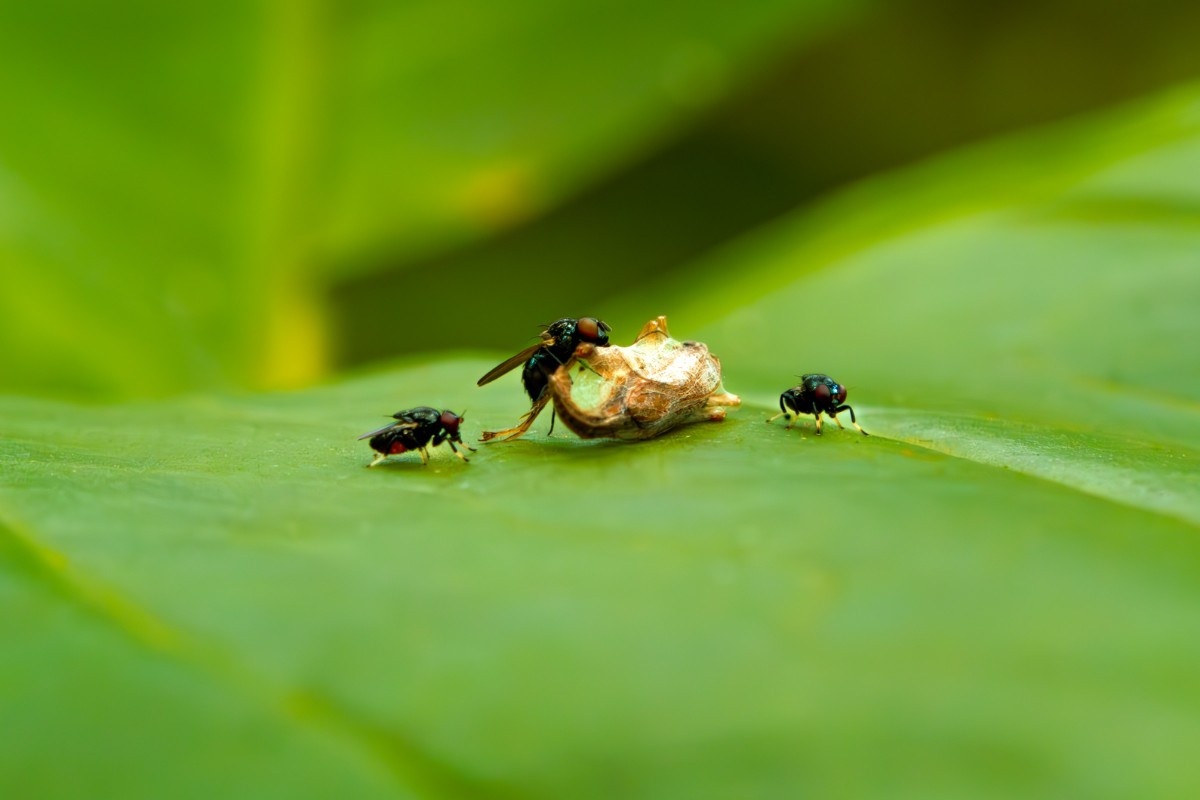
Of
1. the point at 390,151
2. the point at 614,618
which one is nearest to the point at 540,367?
the point at 614,618

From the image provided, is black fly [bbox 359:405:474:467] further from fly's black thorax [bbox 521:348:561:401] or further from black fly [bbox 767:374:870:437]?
black fly [bbox 767:374:870:437]

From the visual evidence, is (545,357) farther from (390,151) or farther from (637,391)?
(390,151)

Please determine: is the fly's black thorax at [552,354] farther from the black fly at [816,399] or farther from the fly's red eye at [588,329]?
the black fly at [816,399]

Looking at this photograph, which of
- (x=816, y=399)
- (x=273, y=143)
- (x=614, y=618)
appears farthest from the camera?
(x=273, y=143)

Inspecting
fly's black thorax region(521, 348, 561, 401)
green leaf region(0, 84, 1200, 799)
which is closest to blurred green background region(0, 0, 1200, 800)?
green leaf region(0, 84, 1200, 799)

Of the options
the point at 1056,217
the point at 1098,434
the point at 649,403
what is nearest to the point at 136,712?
the point at 649,403

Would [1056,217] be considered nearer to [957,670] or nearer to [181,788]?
[957,670]
